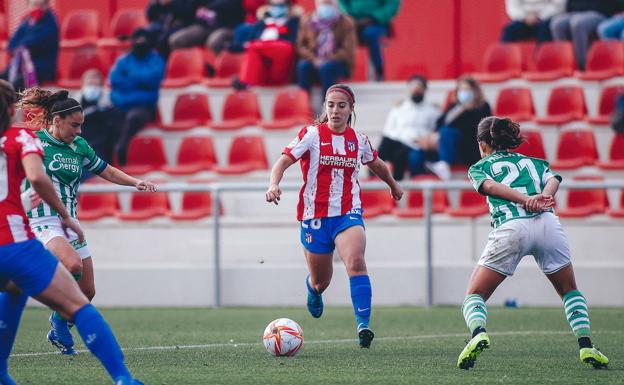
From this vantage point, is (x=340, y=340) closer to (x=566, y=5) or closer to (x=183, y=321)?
(x=183, y=321)

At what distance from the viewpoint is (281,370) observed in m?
7.34

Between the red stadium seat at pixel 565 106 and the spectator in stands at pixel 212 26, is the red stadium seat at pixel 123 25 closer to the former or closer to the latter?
the spectator in stands at pixel 212 26

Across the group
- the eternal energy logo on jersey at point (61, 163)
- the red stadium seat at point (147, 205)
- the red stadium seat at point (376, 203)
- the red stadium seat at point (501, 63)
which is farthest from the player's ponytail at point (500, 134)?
the red stadium seat at point (501, 63)

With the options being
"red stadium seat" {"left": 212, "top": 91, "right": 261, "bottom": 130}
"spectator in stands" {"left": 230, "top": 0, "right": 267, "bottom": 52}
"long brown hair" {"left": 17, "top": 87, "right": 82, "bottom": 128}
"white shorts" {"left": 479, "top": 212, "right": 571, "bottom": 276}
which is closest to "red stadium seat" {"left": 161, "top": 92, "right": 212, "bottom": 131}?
"red stadium seat" {"left": 212, "top": 91, "right": 261, "bottom": 130}

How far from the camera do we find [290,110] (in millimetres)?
16797

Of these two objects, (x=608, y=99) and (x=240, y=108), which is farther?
(x=240, y=108)

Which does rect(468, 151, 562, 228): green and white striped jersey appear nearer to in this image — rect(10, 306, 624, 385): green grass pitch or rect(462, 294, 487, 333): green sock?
rect(462, 294, 487, 333): green sock

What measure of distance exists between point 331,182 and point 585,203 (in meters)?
6.35

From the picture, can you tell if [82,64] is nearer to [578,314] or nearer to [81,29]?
[81,29]

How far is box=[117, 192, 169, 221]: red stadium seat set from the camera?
15.4m

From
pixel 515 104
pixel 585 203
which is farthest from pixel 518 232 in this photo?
pixel 515 104

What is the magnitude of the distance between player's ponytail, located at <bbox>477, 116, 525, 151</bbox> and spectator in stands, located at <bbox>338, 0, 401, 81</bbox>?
9617 mm

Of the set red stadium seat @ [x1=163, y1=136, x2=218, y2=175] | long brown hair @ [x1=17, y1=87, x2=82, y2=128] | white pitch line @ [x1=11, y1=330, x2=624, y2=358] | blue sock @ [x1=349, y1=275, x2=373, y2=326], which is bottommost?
white pitch line @ [x1=11, y1=330, x2=624, y2=358]

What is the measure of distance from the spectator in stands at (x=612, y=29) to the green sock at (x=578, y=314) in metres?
9.80
